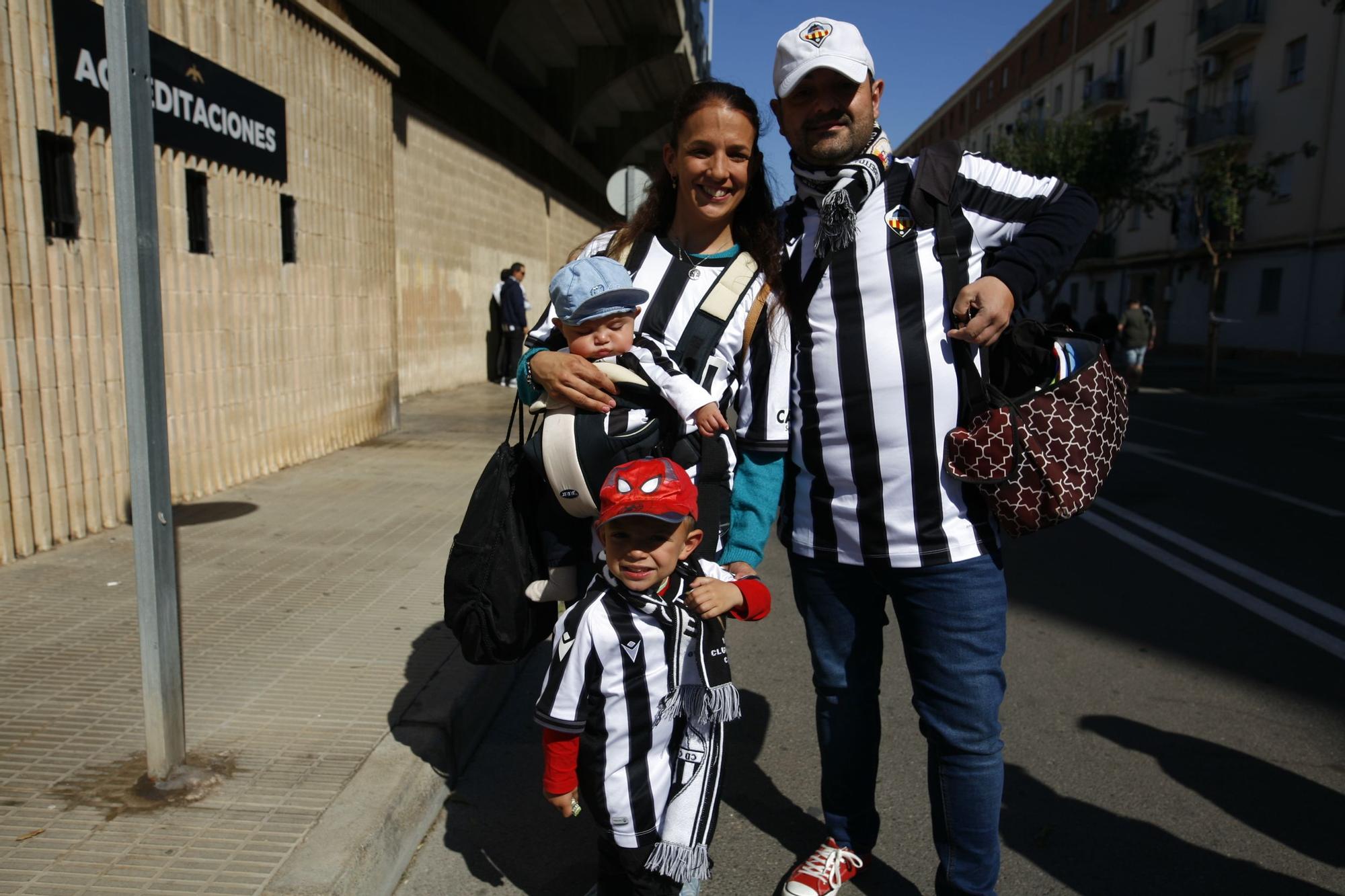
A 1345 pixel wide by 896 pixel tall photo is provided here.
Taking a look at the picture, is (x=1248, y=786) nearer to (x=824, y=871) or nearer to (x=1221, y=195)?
(x=824, y=871)

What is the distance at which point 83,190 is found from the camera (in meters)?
5.46

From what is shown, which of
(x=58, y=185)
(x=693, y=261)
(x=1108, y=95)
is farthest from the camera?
(x=1108, y=95)

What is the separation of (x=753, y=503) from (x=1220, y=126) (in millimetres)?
34588

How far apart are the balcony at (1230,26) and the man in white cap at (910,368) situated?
111 feet

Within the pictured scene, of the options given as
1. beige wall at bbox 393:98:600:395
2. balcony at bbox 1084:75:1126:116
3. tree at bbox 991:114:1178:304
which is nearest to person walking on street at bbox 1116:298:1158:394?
tree at bbox 991:114:1178:304

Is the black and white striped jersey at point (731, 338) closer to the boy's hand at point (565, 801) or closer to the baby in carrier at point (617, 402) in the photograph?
the baby in carrier at point (617, 402)

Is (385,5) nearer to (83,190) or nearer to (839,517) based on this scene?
(83,190)

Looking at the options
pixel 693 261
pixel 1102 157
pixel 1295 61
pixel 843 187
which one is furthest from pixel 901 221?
pixel 1295 61

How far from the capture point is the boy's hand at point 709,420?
2.19m

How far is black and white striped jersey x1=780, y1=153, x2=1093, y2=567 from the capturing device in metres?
2.22

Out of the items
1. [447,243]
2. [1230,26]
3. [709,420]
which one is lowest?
[709,420]

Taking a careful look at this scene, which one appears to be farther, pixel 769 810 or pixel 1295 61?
pixel 1295 61

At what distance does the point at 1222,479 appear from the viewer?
30.1ft

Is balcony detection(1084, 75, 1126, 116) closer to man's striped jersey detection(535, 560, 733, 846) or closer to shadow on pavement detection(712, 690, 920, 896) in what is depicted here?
shadow on pavement detection(712, 690, 920, 896)
